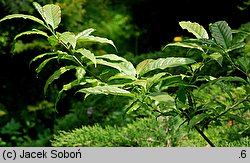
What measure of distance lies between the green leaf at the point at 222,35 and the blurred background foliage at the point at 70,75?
0.67 metres

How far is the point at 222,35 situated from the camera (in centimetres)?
131

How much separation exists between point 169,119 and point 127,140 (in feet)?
0.72

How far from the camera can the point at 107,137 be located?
2.19 metres

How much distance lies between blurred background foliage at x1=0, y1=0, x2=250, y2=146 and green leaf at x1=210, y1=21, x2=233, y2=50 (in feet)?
2.20

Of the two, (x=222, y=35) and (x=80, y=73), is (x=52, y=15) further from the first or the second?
(x=222, y=35)

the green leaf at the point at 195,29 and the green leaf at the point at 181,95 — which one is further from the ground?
the green leaf at the point at 195,29

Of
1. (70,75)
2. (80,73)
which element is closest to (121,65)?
(80,73)

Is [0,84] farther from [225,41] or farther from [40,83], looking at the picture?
[225,41]

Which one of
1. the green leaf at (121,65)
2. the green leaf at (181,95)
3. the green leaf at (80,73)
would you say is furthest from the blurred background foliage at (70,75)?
the green leaf at (80,73)

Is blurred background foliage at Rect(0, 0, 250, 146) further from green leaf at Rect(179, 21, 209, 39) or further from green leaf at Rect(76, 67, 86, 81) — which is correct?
green leaf at Rect(76, 67, 86, 81)

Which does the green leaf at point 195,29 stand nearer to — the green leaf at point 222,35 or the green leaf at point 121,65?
the green leaf at point 222,35

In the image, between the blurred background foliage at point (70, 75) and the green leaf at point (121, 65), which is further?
the blurred background foliage at point (70, 75)

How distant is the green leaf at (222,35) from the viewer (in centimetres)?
129
